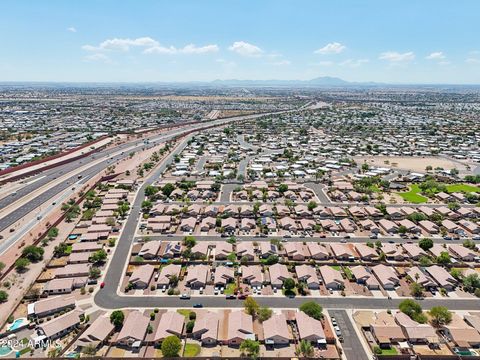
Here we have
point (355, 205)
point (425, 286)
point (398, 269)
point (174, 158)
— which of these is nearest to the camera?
point (425, 286)

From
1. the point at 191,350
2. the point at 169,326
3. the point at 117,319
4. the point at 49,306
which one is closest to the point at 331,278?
the point at 191,350

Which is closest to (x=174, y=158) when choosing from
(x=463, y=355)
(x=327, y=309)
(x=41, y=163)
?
(x=41, y=163)

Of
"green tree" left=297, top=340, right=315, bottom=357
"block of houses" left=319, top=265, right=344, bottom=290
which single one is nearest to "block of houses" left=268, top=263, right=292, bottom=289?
"block of houses" left=319, top=265, right=344, bottom=290

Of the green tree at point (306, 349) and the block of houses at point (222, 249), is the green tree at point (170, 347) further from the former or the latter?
the block of houses at point (222, 249)

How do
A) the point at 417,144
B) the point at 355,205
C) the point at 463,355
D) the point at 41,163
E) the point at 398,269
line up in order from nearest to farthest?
the point at 463,355 → the point at 398,269 → the point at 355,205 → the point at 41,163 → the point at 417,144

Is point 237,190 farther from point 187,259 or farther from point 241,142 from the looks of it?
point 241,142

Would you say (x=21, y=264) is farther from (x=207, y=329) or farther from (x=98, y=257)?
(x=207, y=329)
